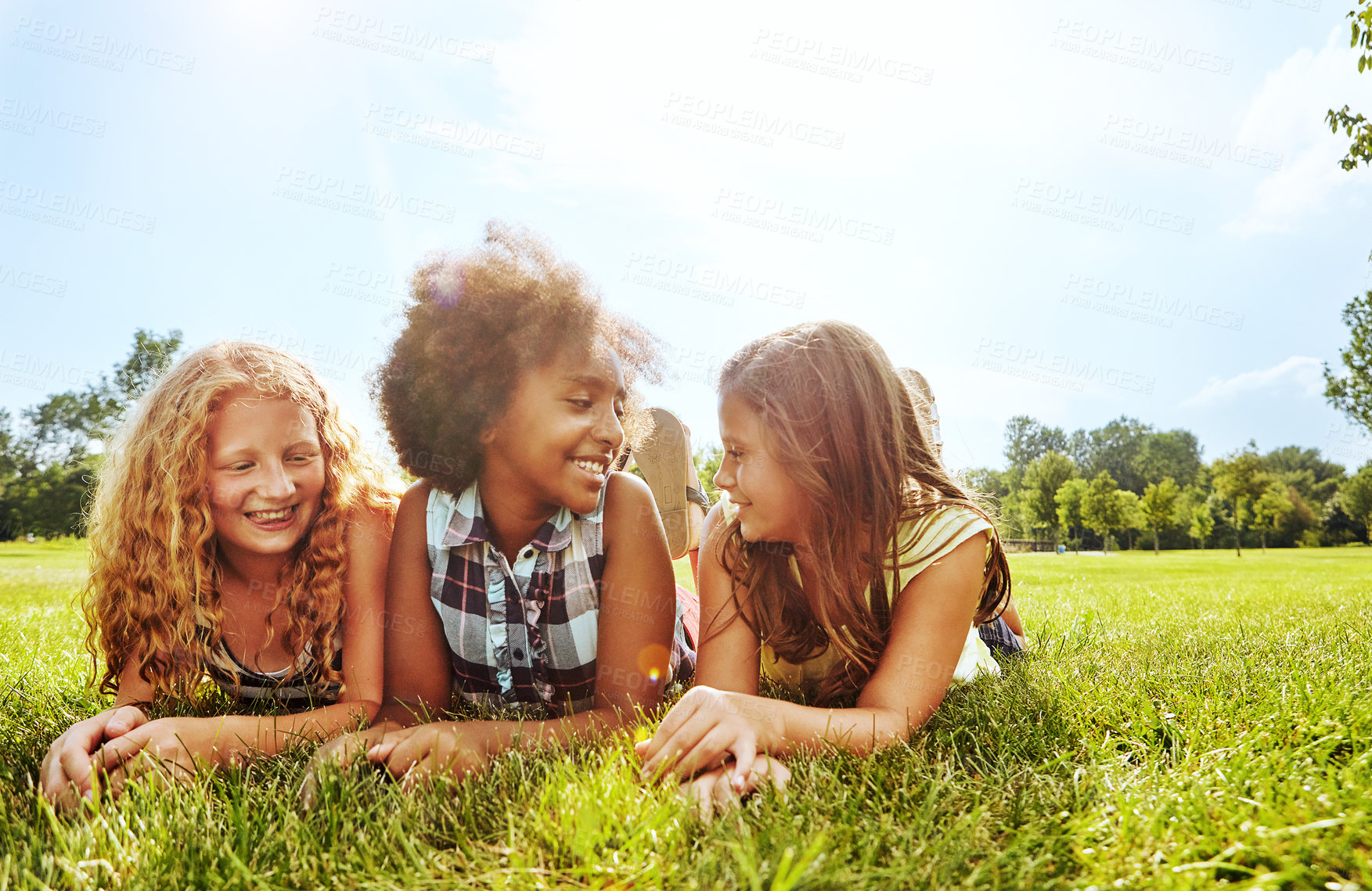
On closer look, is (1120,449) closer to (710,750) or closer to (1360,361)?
(1360,361)

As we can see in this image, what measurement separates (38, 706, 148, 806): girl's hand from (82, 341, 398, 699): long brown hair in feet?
1.97

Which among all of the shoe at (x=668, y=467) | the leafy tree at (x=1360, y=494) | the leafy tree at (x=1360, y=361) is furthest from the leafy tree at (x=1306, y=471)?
the shoe at (x=668, y=467)

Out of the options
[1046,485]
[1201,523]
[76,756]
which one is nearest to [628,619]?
[76,756]

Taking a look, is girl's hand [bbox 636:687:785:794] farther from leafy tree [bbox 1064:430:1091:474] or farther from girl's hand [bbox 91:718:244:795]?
leafy tree [bbox 1064:430:1091:474]

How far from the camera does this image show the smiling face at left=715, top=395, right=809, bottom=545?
2816mm

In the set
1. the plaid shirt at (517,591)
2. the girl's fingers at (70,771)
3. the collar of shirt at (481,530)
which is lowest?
the girl's fingers at (70,771)

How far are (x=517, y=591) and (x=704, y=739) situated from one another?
1.31 meters

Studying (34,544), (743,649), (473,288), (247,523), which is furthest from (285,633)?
(34,544)

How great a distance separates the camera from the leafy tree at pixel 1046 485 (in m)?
68.1

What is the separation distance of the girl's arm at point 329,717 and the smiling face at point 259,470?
0.27 m

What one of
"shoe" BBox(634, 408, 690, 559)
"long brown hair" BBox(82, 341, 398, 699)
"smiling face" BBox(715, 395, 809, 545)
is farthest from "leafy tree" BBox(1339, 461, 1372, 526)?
"long brown hair" BBox(82, 341, 398, 699)

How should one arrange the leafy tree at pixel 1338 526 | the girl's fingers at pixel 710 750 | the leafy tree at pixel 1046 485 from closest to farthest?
the girl's fingers at pixel 710 750 < the leafy tree at pixel 1338 526 < the leafy tree at pixel 1046 485

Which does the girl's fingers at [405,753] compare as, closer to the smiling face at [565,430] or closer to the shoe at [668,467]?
the smiling face at [565,430]

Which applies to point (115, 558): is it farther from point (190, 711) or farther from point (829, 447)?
point (829, 447)
